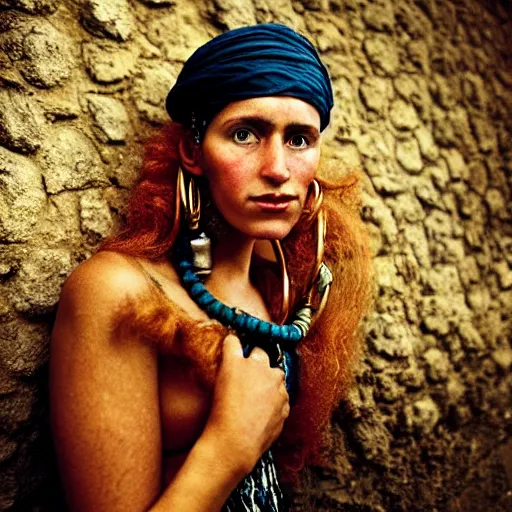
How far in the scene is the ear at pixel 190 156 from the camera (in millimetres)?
1422

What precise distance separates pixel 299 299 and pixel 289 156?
20.4 inches

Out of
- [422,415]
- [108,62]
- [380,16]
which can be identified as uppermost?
[380,16]

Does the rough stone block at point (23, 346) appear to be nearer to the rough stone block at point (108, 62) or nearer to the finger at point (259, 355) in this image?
the finger at point (259, 355)

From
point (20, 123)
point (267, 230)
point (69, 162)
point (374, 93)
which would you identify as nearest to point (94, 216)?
point (69, 162)

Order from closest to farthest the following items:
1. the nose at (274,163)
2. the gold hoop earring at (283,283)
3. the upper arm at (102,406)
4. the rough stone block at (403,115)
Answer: the upper arm at (102,406), the nose at (274,163), the gold hoop earring at (283,283), the rough stone block at (403,115)

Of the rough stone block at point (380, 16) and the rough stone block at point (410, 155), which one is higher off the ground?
the rough stone block at point (380, 16)

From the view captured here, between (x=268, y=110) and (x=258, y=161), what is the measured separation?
128 millimetres

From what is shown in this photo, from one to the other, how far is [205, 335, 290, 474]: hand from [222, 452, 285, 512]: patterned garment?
0.20m

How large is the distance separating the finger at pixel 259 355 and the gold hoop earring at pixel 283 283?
0.56 ft

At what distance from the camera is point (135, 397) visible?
116 centimetres

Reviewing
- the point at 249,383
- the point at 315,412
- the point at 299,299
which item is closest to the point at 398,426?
the point at 315,412

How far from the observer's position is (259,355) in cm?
135

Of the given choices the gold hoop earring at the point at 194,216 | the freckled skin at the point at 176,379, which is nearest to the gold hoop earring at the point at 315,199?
the freckled skin at the point at 176,379

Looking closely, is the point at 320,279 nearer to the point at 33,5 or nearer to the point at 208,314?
the point at 208,314
